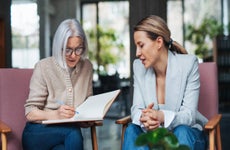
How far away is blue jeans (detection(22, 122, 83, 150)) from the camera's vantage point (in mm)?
2473

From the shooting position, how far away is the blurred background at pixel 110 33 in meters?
12.1

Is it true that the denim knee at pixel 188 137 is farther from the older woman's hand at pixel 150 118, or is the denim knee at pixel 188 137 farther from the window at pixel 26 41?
the window at pixel 26 41

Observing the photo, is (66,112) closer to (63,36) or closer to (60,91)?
(60,91)

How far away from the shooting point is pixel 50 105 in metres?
2.64

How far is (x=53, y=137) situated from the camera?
2.50 m

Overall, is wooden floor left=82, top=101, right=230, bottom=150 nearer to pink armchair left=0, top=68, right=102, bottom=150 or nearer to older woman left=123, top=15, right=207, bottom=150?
pink armchair left=0, top=68, right=102, bottom=150

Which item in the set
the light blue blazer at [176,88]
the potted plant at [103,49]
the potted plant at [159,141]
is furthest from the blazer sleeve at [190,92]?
the potted plant at [103,49]

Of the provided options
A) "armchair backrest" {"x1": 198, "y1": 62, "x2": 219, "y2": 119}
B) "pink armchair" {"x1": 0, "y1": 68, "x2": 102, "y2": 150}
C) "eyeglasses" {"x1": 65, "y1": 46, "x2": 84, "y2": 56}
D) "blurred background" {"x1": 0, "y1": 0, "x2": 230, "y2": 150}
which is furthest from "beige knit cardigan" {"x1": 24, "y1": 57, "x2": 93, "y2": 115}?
"blurred background" {"x1": 0, "y1": 0, "x2": 230, "y2": 150}

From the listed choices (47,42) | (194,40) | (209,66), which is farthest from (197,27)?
(209,66)

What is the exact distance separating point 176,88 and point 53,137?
30.8 inches

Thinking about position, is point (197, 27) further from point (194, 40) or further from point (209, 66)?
point (209, 66)

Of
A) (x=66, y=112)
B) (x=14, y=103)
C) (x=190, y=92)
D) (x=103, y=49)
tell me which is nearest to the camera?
(x=66, y=112)

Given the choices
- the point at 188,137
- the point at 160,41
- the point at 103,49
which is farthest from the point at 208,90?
the point at 103,49

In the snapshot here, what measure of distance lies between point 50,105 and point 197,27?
46.6 ft
